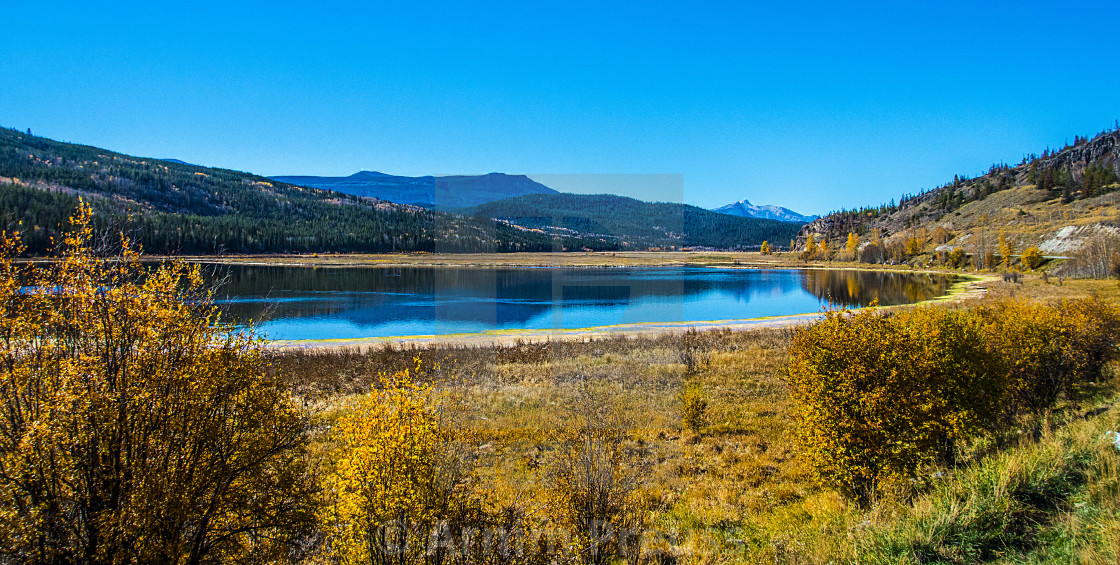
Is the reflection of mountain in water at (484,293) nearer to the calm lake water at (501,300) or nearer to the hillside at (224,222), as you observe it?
the calm lake water at (501,300)

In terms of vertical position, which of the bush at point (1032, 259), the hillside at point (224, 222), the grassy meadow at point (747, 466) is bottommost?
the grassy meadow at point (747, 466)

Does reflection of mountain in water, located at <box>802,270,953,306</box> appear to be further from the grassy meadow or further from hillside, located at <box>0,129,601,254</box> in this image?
hillside, located at <box>0,129,601,254</box>

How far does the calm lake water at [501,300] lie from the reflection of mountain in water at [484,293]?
0.11m

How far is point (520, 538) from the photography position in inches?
258

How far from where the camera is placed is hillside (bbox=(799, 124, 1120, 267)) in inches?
3054

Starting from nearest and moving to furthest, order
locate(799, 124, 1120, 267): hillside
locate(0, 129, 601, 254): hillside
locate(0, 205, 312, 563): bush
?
locate(0, 205, 312, 563): bush, locate(799, 124, 1120, 267): hillside, locate(0, 129, 601, 254): hillside

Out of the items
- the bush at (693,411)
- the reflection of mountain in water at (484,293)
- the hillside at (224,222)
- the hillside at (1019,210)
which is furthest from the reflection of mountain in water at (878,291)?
the hillside at (224,222)

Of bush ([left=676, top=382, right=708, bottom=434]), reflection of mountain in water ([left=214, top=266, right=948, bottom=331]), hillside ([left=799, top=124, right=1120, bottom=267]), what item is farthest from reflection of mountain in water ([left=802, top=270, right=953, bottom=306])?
bush ([left=676, top=382, right=708, bottom=434])

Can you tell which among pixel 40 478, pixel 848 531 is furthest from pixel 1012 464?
pixel 40 478

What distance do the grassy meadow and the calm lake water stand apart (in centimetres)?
1243

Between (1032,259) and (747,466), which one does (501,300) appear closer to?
(747,466)

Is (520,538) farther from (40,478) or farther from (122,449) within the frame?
(40,478)

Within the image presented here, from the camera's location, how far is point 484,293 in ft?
200

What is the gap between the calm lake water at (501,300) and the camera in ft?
124
